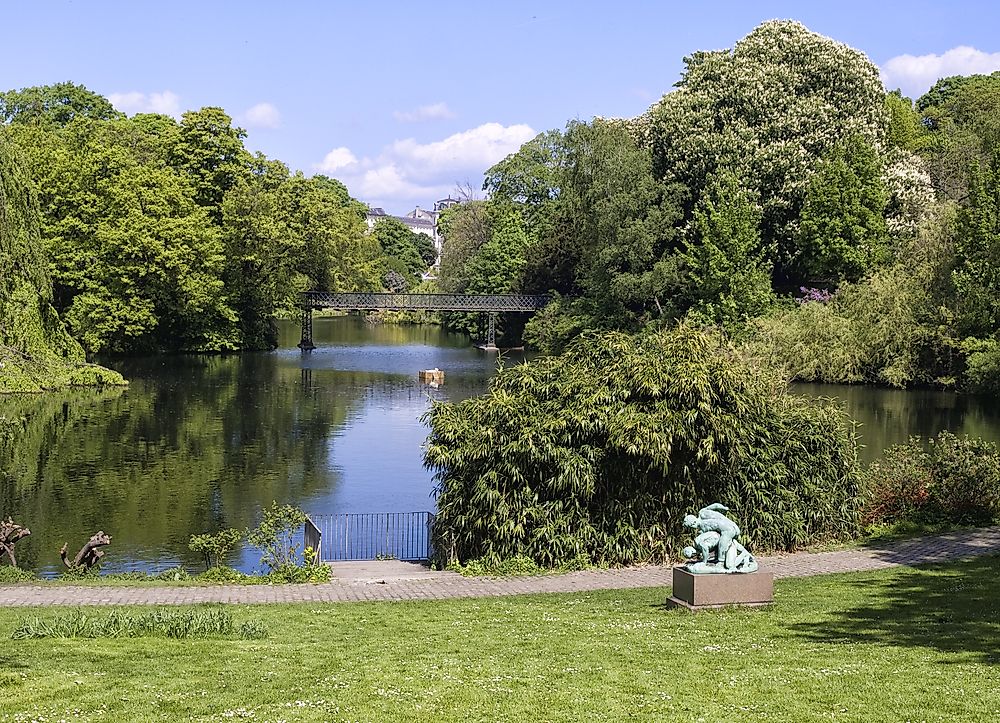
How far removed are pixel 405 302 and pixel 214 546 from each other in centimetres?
5452

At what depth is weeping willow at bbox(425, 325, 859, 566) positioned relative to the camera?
798 inches

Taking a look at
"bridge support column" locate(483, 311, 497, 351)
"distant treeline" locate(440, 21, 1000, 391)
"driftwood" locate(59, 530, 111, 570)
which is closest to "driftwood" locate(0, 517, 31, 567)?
"driftwood" locate(59, 530, 111, 570)

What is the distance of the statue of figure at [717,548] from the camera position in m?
14.4

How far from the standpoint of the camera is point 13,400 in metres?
44.9

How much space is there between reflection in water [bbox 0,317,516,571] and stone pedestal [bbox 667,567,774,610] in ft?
33.9

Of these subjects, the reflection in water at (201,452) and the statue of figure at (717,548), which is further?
the reflection in water at (201,452)

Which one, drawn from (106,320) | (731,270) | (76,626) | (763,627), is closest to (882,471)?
(763,627)

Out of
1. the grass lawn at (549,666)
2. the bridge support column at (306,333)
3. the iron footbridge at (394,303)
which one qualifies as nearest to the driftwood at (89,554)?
the grass lawn at (549,666)

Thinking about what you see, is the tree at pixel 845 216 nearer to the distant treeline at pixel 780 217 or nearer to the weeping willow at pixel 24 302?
the distant treeline at pixel 780 217

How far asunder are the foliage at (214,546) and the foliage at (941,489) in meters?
12.0

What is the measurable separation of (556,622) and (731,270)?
47.1m

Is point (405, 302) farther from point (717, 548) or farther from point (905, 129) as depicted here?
point (717, 548)

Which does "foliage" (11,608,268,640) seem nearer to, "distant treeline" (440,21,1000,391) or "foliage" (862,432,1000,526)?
"foliage" (862,432,1000,526)

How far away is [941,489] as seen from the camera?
2314 cm
